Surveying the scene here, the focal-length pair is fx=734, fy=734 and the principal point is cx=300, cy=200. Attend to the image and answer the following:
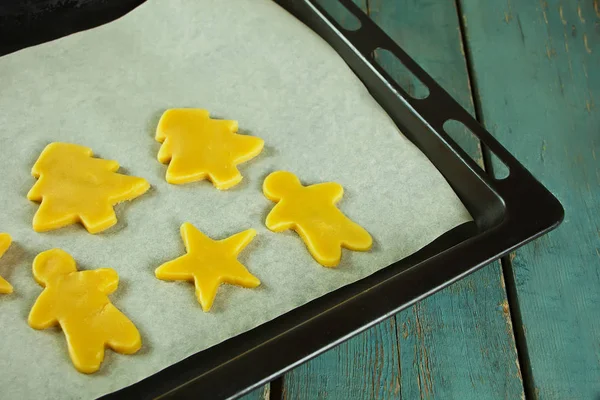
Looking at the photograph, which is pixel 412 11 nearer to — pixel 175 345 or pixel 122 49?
pixel 122 49

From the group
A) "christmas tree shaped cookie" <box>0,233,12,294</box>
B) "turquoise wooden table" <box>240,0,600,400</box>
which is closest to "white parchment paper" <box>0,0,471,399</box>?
"christmas tree shaped cookie" <box>0,233,12,294</box>

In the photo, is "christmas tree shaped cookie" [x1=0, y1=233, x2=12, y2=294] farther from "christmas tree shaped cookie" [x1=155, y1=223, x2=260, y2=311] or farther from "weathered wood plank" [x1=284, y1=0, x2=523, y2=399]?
"weathered wood plank" [x1=284, y1=0, x2=523, y2=399]

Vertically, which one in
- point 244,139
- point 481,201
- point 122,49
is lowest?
point 481,201

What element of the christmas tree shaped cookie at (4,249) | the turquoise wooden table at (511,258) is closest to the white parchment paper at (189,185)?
the christmas tree shaped cookie at (4,249)

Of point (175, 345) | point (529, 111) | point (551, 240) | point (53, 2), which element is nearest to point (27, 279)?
point (175, 345)

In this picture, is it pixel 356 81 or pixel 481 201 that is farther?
pixel 356 81

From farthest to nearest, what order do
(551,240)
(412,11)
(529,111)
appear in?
1. (412,11)
2. (529,111)
3. (551,240)

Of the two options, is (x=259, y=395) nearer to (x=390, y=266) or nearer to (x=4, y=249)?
(x=390, y=266)
